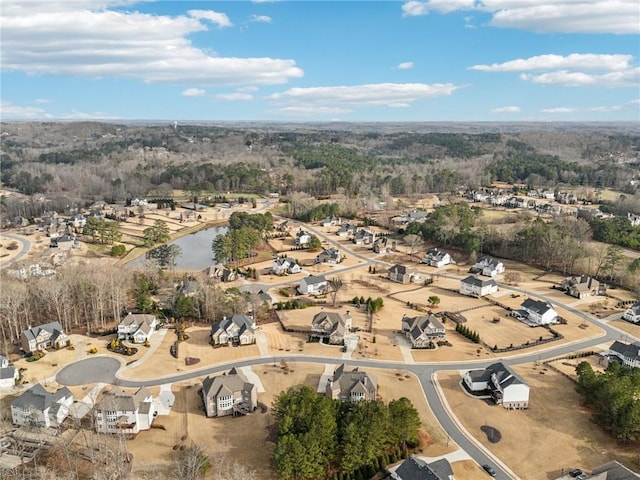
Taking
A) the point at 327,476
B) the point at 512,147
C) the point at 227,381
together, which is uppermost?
the point at 512,147

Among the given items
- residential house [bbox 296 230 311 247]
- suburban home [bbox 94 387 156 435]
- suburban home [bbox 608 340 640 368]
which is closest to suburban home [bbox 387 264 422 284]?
residential house [bbox 296 230 311 247]

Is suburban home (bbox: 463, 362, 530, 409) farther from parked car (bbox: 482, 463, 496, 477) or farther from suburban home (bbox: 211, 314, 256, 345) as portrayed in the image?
suburban home (bbox: 211, 314, 256, 345)

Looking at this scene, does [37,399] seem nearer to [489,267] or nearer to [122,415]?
[122,415]

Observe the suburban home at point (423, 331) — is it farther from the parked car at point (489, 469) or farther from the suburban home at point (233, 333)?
the parked car at point (489, 469)

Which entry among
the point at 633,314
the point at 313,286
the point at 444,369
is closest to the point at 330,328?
the point at 444,369

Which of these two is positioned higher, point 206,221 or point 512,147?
point 512,147

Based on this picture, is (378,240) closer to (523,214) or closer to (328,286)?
(328,286)

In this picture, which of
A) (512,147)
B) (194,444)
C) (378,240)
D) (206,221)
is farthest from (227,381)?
(512,147)
